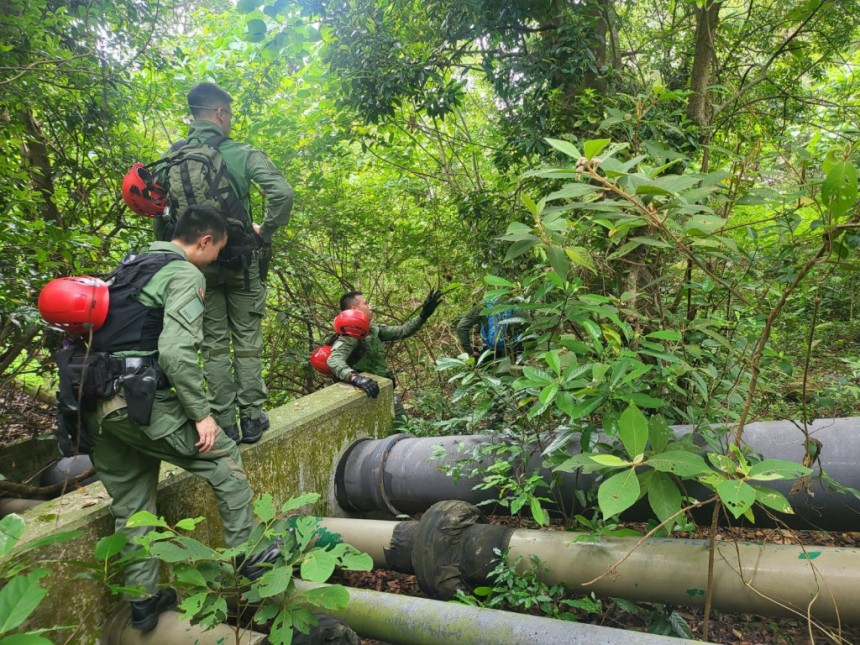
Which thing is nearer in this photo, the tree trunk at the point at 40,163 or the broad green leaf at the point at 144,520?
the broad green leaf at the point at 144,520

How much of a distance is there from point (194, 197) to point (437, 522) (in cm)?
229

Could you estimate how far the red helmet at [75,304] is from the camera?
2.18m

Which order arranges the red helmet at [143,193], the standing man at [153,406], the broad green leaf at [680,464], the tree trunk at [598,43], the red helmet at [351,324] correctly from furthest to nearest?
the red helmet at [351,324] < the tree trunk at [598,43] < the red helmet at [143,193] < the standing man at [153,406] < the broad green leaf at [680,464]

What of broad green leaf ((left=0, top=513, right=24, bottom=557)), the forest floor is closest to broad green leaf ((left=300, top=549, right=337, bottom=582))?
broad green leaf ((left=0, top=513, right=24, bottom=557))

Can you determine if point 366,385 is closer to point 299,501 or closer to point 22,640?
point 299,501

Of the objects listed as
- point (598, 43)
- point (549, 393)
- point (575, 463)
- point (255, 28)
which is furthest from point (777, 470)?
point (598, 43)

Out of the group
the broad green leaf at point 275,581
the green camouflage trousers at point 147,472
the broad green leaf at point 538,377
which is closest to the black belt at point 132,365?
the green camouflage trousers at point 147,472

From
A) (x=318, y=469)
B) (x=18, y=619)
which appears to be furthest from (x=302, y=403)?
(x=18, y=619)

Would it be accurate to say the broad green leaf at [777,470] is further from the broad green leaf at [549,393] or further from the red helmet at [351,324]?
the red helmet at [351,324]

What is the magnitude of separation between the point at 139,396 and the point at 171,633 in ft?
3.33

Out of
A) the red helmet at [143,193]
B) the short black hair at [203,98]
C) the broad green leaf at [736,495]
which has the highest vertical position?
the short black hair at [203,98]

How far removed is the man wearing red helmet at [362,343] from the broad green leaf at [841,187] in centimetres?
341

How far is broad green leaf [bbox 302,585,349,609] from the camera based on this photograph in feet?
5.48

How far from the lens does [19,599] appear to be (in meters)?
1.09
